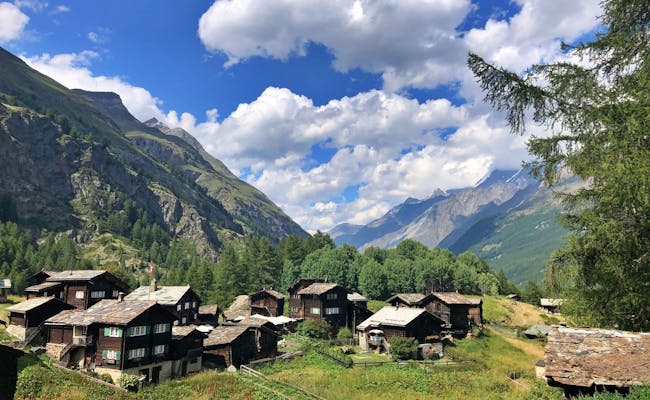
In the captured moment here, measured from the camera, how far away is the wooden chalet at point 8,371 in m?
16.2

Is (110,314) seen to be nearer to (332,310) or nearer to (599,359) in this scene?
(332,310)

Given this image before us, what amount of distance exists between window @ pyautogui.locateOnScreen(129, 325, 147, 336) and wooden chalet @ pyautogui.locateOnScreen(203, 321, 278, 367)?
9660 mm

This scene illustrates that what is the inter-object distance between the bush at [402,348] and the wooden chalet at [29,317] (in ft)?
160

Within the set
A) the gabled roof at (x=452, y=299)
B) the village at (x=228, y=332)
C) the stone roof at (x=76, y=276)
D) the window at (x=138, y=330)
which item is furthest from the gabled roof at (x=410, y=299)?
the stone roof at (x=76, y=276)

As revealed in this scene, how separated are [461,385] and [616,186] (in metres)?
38.9

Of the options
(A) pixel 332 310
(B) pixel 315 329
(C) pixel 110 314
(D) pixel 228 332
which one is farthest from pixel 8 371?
(A) pixel 332 310

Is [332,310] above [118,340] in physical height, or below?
below

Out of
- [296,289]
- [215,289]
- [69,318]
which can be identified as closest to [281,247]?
[215,289]

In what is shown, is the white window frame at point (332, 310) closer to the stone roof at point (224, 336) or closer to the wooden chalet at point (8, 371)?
the stone roof at point (224, 336)

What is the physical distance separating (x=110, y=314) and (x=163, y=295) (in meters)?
33.3

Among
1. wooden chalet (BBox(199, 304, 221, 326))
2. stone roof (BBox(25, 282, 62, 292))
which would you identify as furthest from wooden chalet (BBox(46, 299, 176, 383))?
wooden chalet (BBox(199, 304, 221, 326))

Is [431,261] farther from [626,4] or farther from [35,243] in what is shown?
[35,243]

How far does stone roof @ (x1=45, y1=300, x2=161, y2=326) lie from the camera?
160ft

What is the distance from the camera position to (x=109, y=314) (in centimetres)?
5053
